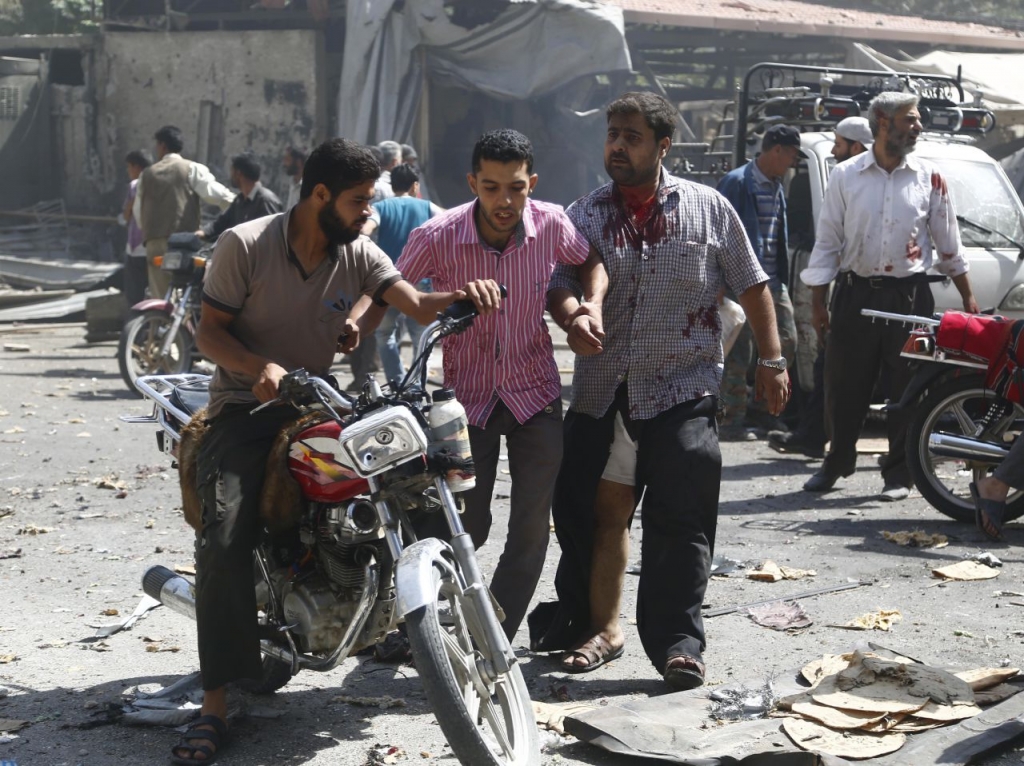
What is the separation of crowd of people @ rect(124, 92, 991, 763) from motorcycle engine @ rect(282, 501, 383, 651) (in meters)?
0.15

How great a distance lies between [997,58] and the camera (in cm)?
1962

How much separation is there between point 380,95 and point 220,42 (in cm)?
314

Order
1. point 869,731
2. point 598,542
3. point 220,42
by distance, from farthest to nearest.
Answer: point 220,42, point 598,542, point 869,731

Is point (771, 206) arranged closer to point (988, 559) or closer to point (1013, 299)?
point (1013, 299)

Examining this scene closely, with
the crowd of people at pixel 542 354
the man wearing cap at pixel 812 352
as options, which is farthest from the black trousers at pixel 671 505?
the man wearing cap at pixel 812 352

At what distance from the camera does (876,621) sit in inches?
210

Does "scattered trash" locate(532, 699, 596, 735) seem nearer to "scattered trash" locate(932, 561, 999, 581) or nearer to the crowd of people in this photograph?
the crowd of people

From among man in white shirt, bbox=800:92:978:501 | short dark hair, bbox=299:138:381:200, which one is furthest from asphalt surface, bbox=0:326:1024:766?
short dark hair, bbox=299:138:381:200

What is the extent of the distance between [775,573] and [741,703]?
1.86 meters

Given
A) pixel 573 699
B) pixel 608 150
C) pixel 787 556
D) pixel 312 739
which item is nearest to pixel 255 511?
pixel 312 739

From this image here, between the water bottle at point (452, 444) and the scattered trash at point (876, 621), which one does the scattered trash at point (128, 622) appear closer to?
the water bottle at point (452, 444)

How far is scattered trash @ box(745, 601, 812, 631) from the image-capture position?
5324 mm

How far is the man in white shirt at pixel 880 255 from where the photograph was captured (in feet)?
24.8

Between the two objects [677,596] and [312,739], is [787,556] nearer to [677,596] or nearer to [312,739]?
[677,596]
